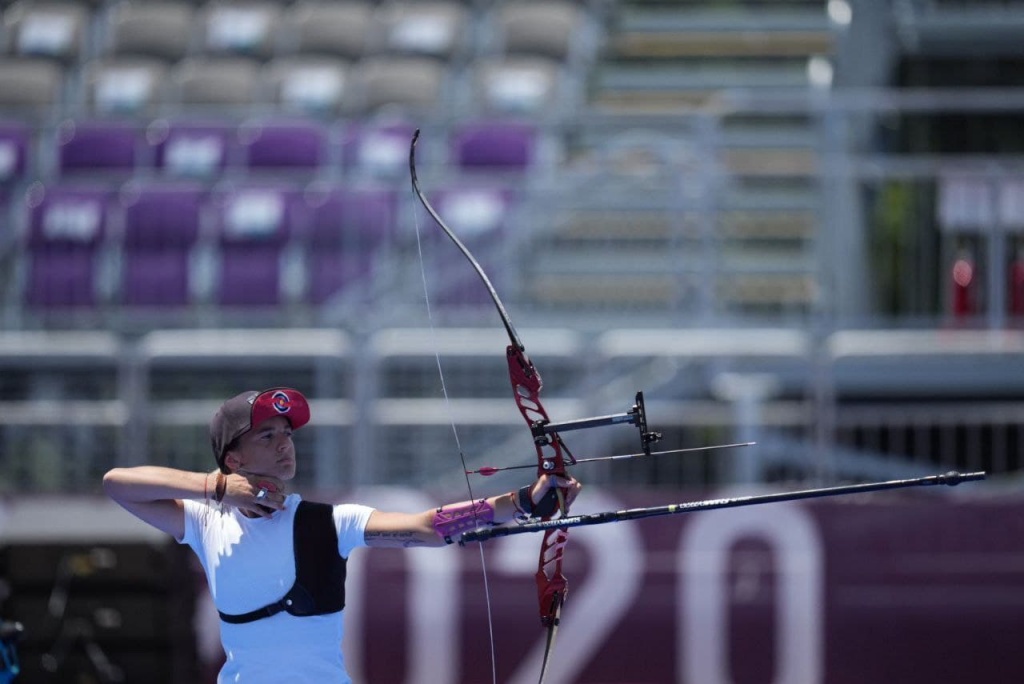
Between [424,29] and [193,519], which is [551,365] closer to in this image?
[193,519]

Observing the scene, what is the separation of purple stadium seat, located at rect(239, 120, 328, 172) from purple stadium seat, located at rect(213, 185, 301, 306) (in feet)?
2.80

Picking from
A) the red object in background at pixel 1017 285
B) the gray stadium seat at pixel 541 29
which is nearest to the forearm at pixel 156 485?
the red object in background at pixel 1017 285

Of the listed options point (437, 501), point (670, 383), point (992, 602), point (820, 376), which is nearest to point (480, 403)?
point (437, 501)

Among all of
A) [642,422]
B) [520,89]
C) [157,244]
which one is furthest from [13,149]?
[642,422]

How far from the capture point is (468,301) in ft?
31.4

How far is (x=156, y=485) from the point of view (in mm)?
4113

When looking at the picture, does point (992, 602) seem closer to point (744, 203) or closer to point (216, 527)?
point (744, 203)

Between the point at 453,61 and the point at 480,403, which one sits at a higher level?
the point at 453,61

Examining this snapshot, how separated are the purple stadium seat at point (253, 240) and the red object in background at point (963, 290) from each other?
13.3 ft

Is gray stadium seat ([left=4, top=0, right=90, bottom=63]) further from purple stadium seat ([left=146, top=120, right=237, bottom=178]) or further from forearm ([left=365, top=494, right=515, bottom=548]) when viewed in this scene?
forearm ([left=365, top=494, right=515, bottom=548])

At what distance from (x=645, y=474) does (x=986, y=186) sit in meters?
2.51

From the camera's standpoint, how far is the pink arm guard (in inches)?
157

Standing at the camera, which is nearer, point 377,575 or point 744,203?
point 377,575

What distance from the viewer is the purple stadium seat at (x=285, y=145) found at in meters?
11.6
